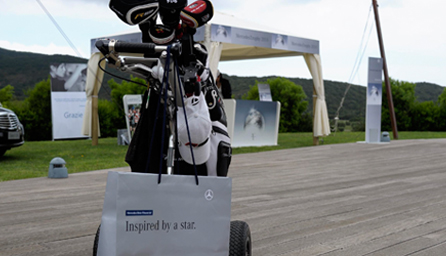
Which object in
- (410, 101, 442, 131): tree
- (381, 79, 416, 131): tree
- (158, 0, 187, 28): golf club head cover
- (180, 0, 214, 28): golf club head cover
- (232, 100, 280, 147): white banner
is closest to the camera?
(158, 0, 187, 28): golf club head cover

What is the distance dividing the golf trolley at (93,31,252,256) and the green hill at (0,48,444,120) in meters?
53.3

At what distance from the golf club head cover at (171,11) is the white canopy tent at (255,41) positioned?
8120 mm

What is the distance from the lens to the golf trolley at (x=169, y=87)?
7.47 feet

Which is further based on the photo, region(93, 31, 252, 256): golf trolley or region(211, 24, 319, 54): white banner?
region(211, 24, 319, 54): white banner

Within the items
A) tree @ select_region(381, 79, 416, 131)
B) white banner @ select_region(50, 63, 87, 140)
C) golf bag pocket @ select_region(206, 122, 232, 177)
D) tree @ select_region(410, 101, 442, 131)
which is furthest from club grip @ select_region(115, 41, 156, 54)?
tree @ select_region(410, 101, 442, 131)

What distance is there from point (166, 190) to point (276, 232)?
6.93 ft

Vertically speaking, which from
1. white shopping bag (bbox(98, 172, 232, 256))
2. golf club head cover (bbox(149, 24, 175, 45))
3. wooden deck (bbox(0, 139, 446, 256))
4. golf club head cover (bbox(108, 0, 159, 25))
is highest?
golf club head cover (bbox(108, 0, 159, 25))

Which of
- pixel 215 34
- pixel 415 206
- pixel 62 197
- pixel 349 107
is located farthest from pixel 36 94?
pixel 349 107

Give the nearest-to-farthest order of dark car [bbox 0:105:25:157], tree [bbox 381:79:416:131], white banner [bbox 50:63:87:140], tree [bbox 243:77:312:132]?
dark car [bbox 0:105:25:157]
white banner [bbox 50:63:87:140]
tree [bbox 381:79:416:131]
tree [bbox 243:77:312:132]

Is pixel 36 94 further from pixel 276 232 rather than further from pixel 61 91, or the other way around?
pixel 276 232

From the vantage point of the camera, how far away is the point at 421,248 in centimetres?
351

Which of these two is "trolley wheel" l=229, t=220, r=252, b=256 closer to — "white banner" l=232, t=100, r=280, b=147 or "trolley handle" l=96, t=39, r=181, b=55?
"trolley handle" l=96, t=39, r=181, b=55

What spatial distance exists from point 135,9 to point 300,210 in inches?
117

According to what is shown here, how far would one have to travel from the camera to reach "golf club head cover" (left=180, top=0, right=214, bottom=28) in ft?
9.42
